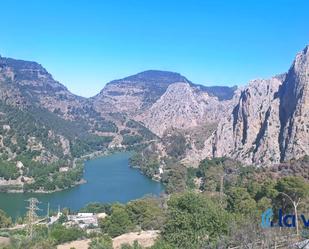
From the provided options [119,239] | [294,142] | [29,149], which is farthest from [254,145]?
[119,239]

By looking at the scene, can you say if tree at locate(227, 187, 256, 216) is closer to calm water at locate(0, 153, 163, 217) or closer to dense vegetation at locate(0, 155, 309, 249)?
dense vegetation at locate(0, 155, 309, 249)

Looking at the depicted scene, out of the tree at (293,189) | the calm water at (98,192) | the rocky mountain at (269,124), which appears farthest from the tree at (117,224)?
the rocky mountain at (269,124)

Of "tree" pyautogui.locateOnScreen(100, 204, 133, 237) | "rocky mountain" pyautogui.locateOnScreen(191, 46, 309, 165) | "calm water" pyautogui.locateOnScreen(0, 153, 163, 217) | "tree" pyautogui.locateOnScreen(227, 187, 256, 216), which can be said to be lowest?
"calm water" pyautogui.locateOnScreen(0, 153, 163, 217)

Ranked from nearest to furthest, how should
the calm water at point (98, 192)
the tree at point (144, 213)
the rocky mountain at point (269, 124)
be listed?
the tree at point (144, 213) < the calm water at point (98, 192) < the rocky mountain at point (269, 124)

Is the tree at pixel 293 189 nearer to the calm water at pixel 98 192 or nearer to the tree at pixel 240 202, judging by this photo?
the tree at pixel 240 202

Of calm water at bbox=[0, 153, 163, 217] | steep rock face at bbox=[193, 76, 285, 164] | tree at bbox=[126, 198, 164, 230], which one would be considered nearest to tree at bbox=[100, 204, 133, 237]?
tree at bbox=[126, 198, 164, 230]
